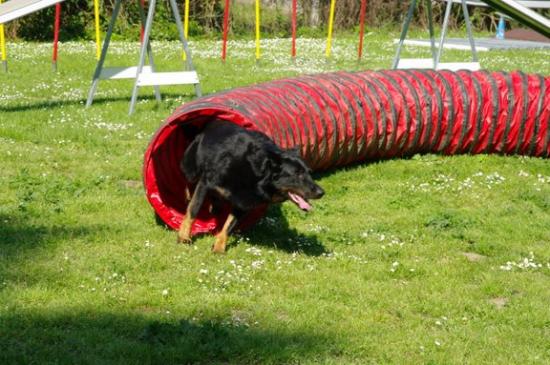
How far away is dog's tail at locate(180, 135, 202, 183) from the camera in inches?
292

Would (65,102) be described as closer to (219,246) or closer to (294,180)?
(219,246)

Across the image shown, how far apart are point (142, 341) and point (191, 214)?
2205 mm

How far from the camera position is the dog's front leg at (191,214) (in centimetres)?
717

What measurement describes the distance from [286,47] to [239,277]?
1681 cm

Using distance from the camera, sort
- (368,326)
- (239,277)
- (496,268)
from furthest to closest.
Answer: (496,268) → (239,277) → (368,326)

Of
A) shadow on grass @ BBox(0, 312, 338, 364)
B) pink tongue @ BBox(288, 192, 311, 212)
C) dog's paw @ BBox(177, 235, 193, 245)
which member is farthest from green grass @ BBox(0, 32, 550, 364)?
pink tongue @ BBox(288, 192, 311, 212)

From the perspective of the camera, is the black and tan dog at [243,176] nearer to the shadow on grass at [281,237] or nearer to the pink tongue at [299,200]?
the pink tongue at [299,200]

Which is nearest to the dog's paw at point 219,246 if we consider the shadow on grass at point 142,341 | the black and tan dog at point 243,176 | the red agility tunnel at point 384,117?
the black and tan dog at point 243,176

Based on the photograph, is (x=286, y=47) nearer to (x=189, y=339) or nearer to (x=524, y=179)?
(x=524, y=179)

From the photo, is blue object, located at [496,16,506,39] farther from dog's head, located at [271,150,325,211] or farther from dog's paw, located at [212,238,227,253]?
dog's paw, located at [212,238,227,253]

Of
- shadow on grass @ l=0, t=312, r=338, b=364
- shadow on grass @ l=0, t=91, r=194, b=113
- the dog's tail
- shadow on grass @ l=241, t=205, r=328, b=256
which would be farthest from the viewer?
shadow on grass @ l=0, t=91, r=194, b=113

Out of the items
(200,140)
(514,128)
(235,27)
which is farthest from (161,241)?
(235,27)

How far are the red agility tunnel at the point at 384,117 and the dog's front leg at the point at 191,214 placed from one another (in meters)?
0.67

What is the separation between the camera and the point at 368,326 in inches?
220
